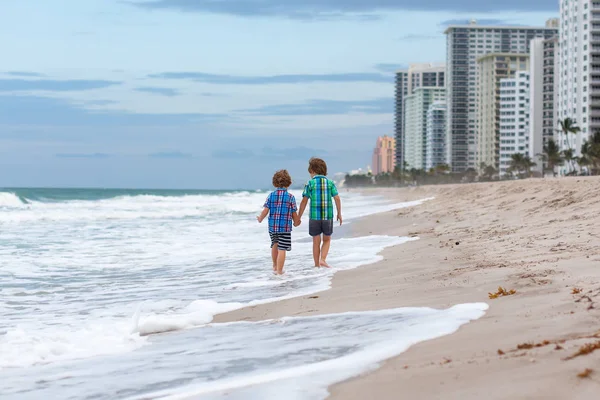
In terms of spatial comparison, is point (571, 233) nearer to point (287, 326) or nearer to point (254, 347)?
point (287, 326)

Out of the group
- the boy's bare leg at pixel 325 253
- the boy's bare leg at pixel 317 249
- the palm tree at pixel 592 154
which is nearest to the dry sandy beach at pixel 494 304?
the boy's bare leg at pixel 325 253

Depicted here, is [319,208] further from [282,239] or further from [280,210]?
[282,239]

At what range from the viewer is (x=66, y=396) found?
406 cm

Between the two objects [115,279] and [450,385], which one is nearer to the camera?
[450,385]

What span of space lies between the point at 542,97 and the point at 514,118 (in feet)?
52.0

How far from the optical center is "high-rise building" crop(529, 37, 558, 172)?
145875 mm

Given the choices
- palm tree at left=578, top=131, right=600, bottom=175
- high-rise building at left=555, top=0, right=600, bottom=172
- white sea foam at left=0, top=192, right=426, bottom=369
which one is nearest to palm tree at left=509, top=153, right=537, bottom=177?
high-rise building at left=555, top=0, right=600, bottom=172

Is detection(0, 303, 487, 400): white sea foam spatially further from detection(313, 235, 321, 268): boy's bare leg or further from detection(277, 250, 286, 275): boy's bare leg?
detection(313, 235, 321, 268): boy's bare leg

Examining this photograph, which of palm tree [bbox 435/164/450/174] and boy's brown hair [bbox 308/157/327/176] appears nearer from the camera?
boy's brown hair [bbox 308/157/327/176]

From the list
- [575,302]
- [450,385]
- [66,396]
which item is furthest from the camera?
[575,302]

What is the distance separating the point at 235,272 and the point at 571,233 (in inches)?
179

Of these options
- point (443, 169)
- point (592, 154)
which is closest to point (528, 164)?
point (592, 154)

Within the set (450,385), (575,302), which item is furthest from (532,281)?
(450,385)

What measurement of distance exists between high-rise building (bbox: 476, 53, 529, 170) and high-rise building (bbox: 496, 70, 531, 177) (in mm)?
6219
